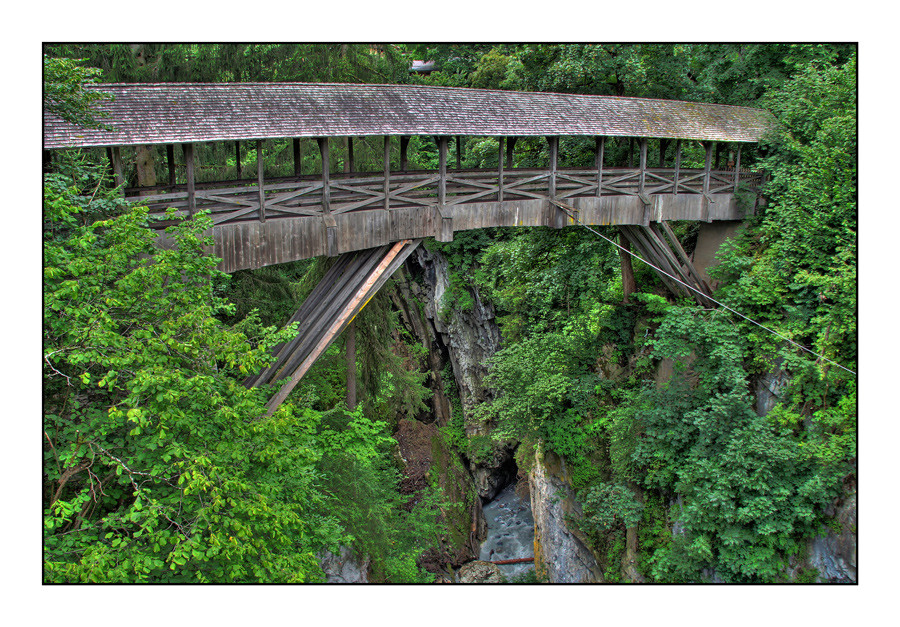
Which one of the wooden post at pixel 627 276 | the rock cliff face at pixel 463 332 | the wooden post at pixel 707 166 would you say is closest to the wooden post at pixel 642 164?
the wooden post at pixel 707 166

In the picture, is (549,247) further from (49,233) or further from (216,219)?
(49,233)

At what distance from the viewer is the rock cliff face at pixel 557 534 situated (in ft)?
44.1

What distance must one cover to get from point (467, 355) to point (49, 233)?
17.4 metres

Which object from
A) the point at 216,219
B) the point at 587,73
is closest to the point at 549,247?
the point at 587,73

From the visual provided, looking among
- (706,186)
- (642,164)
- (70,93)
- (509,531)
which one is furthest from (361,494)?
(509,531)

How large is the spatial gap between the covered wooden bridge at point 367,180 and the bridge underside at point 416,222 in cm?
2

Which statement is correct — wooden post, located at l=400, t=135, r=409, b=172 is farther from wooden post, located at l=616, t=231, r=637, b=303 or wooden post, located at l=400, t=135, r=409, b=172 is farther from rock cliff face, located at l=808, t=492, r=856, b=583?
rock cliff face, located at l=808, t=492, r=856, b=583

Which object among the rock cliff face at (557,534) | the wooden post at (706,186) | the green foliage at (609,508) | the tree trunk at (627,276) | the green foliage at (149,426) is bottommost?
the rock cliff face at (557,534)

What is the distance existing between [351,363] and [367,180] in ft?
11.9

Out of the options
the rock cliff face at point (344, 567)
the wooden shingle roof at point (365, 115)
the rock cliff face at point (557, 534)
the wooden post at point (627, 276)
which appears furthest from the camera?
the wooden post at point (627, 276)

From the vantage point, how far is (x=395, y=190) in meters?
9.61

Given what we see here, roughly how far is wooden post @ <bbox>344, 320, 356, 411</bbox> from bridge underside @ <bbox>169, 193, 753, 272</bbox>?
7.88 ft

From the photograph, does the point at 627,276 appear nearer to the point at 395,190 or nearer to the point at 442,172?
the point at 442,172

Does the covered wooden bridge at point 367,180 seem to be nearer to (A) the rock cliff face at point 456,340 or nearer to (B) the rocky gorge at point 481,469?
(B) the rocky gorge at point 481,469
